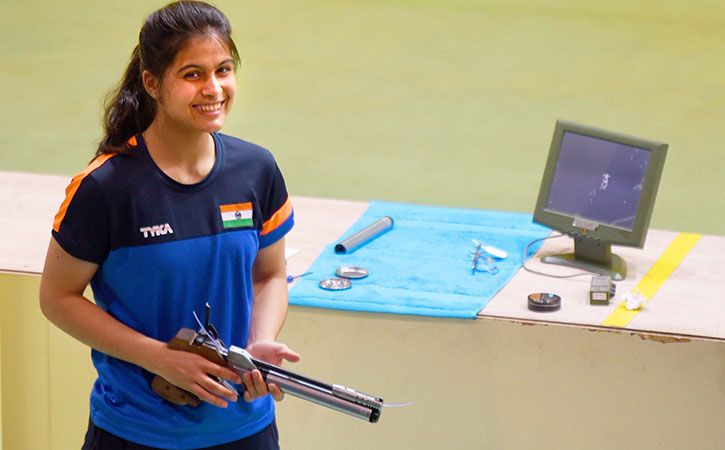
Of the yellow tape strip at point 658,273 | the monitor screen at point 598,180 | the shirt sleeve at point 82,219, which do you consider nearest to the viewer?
the shirt sleeve at point 82,219

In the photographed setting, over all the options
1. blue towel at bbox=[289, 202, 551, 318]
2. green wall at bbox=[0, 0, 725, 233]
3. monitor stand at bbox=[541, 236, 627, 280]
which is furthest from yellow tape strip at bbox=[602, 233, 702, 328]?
green wall at bbox=[0, 0, 725, 233]

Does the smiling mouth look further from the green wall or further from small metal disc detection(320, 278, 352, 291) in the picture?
the green wall

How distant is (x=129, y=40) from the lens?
743 cm

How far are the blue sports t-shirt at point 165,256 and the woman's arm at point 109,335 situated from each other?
3 cm

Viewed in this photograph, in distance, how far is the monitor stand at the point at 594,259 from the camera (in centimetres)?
338

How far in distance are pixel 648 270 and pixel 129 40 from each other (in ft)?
15.5

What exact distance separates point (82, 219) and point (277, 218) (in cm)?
39

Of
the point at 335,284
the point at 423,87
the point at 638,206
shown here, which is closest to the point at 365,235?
the point at 335,284

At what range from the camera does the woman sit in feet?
6.81

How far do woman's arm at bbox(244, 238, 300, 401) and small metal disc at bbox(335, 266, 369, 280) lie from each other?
0.94 metres

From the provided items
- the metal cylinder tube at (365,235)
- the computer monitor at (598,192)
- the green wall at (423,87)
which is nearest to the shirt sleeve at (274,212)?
the metal cylinder tube at (365,235)

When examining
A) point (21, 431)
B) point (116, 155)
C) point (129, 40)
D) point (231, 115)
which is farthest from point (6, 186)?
point (129, 40)

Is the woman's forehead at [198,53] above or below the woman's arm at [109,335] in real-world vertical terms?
above

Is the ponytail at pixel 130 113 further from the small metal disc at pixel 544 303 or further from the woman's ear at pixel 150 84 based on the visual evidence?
the small metal disc at pixel 544 303
